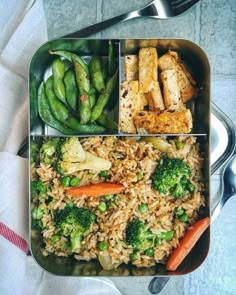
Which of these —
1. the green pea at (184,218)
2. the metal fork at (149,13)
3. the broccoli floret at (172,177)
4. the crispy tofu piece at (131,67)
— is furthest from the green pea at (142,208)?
the metal fork at (149,13)

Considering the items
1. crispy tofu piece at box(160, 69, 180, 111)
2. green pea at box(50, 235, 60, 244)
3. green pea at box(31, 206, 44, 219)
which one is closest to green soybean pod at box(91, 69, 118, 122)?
crispy tofu piece at box(160, 69, 180, 111)

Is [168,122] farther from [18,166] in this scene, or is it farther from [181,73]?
[18,166]

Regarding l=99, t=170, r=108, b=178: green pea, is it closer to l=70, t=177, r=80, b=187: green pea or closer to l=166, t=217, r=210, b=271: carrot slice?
l=70, t=177, r=80, b=187: green pea

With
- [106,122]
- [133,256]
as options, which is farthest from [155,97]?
[133,256]

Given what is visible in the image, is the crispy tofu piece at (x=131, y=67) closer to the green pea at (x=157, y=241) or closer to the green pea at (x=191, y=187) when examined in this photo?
the green pea at (x=191, y=187)

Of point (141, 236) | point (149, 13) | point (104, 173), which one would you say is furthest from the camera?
point (149, 13)
